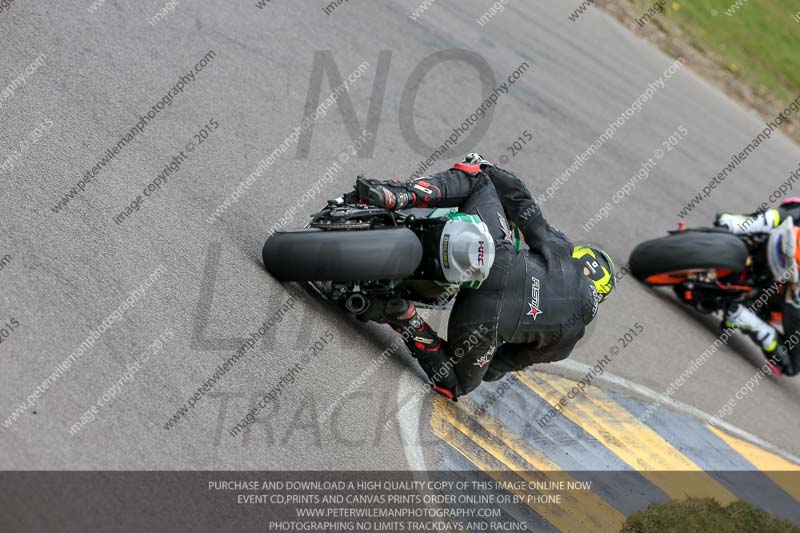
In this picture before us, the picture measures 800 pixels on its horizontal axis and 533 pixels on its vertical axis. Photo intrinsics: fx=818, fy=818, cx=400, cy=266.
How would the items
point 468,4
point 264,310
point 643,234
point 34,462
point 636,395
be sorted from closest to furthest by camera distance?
point 34,462 < point 264,310 < point 636,395 < point 643,234 < point 468,4

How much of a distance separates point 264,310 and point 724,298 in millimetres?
5317

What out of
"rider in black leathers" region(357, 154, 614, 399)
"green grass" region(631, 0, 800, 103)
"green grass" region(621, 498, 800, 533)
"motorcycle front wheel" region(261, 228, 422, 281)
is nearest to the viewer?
"motorcycle front wheel" region(261, 228, 422, 281)

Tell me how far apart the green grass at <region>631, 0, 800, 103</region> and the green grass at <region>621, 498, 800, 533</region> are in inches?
362

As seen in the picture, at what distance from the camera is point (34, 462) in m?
3.54

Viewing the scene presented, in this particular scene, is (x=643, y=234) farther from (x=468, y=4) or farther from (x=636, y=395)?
(x=468, y=4)

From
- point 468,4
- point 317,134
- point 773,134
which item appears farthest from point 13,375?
point 773,134

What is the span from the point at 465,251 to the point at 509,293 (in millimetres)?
587

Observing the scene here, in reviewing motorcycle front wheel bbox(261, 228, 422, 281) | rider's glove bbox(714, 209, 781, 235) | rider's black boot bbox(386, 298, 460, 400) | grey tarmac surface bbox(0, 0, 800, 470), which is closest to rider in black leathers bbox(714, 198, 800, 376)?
rider's glove bbox(714, 209, 781, 235)

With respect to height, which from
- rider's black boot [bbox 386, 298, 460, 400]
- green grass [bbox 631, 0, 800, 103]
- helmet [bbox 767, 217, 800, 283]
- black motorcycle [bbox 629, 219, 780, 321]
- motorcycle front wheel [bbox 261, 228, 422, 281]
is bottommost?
rider's black boot [bbox 386, 298, 460, 400]

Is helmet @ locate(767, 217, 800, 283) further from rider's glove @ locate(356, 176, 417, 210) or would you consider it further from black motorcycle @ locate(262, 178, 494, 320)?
rider's glove @ locate(356, 176, 417, 210)

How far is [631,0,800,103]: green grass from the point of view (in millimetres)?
13805

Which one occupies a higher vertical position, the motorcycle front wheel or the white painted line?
the motorcycle front wheel

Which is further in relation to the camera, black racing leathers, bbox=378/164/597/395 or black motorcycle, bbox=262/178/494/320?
black racing leathers, bbox=378/164/597/395

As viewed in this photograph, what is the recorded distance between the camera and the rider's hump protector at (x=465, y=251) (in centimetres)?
479
